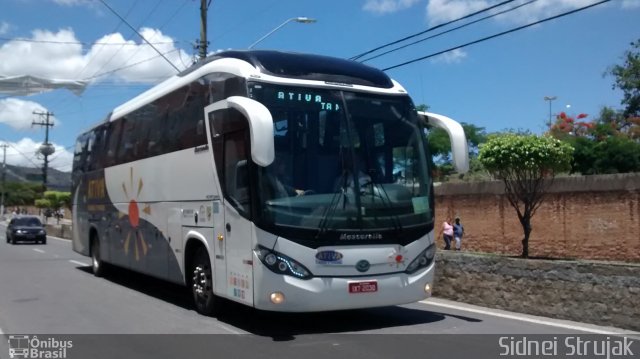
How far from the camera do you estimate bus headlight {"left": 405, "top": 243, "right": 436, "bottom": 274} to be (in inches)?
334

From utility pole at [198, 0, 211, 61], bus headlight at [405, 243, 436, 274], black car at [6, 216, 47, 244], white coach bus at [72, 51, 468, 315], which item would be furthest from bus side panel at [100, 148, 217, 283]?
black car at [6, 216, 47, 244]

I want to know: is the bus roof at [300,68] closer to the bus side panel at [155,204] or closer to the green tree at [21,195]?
the bus side panel at [155,204]

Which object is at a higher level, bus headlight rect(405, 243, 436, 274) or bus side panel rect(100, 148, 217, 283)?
bus side panel rect(100, 148, 217, 283)

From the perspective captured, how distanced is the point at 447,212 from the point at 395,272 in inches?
591

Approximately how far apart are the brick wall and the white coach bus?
10.0 metres

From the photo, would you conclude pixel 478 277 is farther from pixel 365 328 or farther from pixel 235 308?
pixel 235 308

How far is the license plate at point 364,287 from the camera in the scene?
7949mm

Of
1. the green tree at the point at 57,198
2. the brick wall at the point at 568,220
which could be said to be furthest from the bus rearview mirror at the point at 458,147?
the green tree at the point at 57,198

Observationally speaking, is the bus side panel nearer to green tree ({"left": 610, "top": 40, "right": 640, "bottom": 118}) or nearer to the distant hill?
green tree ({"left": 610, "top": 40, "right": 640, "bottom": 118})

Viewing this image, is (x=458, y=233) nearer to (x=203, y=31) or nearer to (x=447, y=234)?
(x=447, y=234)

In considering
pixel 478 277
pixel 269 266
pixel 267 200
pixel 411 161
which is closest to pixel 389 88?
pixel 411 161

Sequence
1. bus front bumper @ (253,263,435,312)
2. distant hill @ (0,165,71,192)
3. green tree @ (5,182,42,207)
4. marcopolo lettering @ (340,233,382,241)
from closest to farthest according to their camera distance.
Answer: bus front bumper @ (253,263,435,312)
marcopolo lettering @ (340,233,382,241)
distant hill @ (0,165,71,192)
green tree @ (5,182,42,207)

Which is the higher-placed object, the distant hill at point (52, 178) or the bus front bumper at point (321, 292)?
the distant hill at point (52, 178)

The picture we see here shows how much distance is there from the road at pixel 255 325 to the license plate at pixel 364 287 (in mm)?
593
